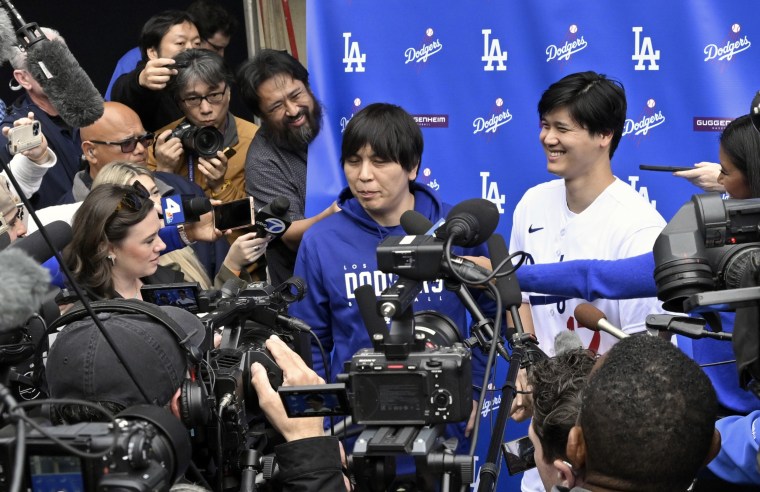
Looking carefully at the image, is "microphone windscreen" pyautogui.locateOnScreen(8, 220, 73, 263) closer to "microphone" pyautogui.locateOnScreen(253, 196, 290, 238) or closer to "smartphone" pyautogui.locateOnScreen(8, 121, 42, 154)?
"smartphone" pyautogui.locateOnScreen(8, 121, 42, 154)

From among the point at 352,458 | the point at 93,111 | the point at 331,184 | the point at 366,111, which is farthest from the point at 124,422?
the point at 331,184

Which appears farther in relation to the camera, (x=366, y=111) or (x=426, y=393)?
(x=366, y=111)

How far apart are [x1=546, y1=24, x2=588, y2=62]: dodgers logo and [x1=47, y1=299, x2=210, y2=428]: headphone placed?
8.73ft

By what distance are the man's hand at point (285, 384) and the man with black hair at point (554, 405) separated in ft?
1.63

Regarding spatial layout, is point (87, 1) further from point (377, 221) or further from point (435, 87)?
point (377, 221)

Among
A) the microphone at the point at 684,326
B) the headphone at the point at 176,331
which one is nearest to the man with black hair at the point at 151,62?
the headphone at the point at 176,331

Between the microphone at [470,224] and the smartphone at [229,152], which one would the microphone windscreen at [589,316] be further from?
the smartphone at [229,152]

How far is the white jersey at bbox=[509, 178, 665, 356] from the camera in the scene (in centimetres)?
339

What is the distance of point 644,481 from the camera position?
1716 mm

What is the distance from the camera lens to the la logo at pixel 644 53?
167 inches

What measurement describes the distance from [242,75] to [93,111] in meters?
2.27

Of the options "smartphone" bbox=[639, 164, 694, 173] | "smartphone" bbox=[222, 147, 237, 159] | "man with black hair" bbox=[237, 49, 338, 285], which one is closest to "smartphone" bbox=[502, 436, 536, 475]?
"smartphone" bbox=[639, 164, 694, 173]

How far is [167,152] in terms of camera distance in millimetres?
4305

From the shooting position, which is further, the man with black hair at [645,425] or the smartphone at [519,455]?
the smartphone at [519,455]
